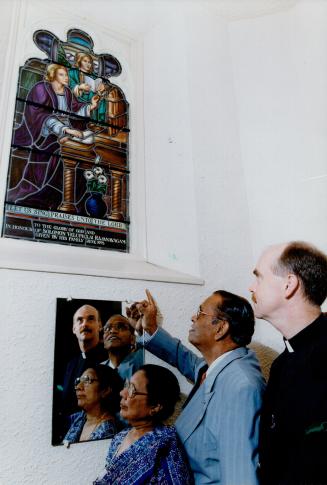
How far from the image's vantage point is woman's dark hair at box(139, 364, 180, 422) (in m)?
1.55

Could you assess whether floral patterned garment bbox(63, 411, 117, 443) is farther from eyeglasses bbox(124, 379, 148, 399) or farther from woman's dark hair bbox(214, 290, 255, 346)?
woman's dark hair bbox(214, 290, 255, 346)

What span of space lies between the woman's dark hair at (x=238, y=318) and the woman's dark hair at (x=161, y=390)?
1.08 feet

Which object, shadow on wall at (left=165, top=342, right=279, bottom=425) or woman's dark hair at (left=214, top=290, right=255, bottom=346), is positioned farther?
shadow on wall at (left=165, top=342, right=279, bottom=425)

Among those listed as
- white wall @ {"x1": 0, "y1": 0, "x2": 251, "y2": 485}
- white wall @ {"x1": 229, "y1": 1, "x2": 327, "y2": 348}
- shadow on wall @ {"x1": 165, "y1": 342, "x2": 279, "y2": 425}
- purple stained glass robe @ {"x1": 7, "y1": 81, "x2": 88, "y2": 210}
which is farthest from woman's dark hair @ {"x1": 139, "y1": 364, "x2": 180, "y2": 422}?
purple stained glass robe @ {"x1": 7, "y1": 81, "x2": 88, "y2": 210}

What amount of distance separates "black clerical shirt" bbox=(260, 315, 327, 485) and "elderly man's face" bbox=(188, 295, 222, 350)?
0.34 meters

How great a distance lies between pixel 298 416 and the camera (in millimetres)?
1094

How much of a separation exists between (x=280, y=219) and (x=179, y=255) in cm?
70

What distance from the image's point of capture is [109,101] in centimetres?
285

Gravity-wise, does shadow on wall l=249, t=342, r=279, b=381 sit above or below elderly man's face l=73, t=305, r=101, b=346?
below

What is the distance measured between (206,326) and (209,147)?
1424 mm

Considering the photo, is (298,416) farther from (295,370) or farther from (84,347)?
(84,347)

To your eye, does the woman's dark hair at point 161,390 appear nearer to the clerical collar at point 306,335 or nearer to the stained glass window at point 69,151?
the clerical collar at point 306,335

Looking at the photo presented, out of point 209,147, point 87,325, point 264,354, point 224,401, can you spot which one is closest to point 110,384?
point 87,325

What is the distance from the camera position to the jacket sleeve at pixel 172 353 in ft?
6.41
